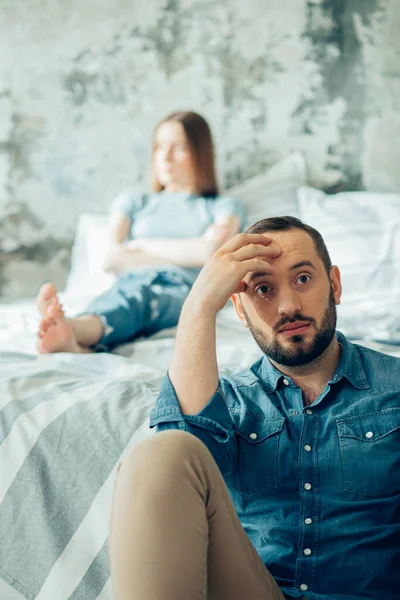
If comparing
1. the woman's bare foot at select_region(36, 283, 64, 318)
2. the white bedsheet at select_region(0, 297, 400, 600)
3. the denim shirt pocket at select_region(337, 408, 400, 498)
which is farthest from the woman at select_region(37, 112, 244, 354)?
the denim shirt pocket at select_region(337, 408, 400, 498)

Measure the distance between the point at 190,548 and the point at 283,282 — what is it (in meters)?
0.43

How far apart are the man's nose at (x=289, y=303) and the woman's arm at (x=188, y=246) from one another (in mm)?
1175

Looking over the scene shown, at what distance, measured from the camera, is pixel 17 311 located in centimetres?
221

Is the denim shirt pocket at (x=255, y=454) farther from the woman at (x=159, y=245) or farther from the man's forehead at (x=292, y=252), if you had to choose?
the woman at (x=159, y=245)

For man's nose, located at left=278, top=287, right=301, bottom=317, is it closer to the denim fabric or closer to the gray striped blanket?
the gray striped blanket

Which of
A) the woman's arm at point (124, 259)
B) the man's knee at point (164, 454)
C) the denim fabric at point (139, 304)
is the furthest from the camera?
the woman's arm at point (124, 259)

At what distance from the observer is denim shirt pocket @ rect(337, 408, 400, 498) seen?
3.14ft

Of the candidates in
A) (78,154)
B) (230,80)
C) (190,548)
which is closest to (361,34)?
(230,80)

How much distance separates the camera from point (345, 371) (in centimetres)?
104

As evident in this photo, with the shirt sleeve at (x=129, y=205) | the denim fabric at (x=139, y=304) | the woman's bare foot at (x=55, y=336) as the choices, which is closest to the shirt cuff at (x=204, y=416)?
the woman's bare foot at (x=55, y=336)

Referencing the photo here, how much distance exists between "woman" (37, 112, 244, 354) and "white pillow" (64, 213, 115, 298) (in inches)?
6.0

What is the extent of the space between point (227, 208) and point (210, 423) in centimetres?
151

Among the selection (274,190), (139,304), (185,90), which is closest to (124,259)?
(139,304)

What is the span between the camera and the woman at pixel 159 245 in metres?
1.82
